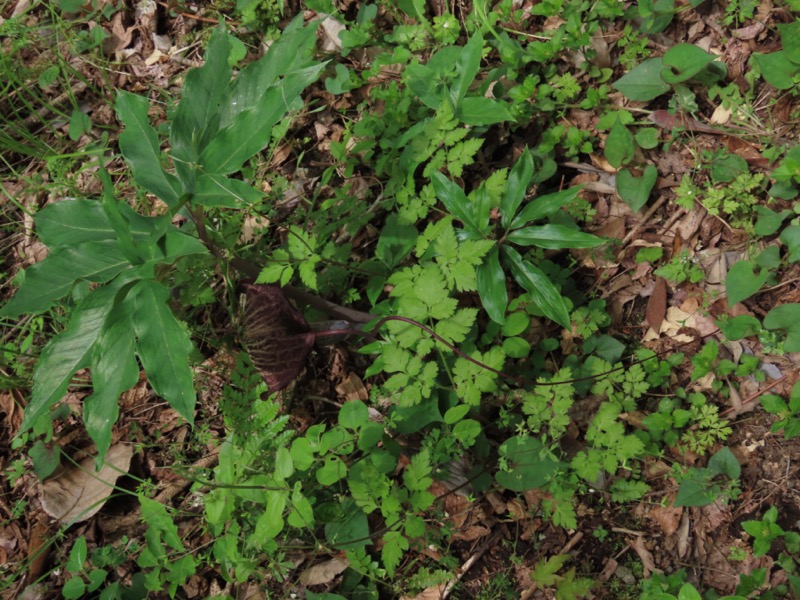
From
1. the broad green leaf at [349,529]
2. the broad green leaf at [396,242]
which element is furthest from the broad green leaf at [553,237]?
the broad green leaf at [349,529]

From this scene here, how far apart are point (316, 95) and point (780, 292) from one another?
2087 millimetres

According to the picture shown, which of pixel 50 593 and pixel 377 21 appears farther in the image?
pixel 377 21

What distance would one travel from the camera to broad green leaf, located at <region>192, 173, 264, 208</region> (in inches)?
60.7

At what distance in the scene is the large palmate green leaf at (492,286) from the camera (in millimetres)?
1918

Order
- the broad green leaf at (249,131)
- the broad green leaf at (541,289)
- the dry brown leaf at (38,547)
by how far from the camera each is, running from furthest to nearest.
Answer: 1. the dry brown leaf at (38,547)
2. the broad green leaf at (541,289)
3. the broad green leaf at (249,131)

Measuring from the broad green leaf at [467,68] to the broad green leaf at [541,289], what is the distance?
2.02 ft

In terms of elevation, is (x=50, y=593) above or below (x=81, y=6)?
below

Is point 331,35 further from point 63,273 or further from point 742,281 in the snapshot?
point 742,281

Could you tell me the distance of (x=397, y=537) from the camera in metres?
1.81

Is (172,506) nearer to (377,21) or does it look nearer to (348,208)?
(348,208)

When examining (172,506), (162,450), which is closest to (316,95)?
(162,450)

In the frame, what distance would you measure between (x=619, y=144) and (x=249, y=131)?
1.42 metres

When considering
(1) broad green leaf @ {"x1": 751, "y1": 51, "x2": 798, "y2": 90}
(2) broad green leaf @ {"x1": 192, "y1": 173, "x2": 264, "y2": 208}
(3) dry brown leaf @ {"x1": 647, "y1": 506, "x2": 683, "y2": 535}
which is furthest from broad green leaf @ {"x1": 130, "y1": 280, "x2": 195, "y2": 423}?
(1) broad green leaf @ {"x1": 751, "y1": 51, "x2": 798, "y2": 90}

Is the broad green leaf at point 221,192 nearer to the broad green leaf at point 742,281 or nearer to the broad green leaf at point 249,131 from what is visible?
the broad green leaf at point 249,131
